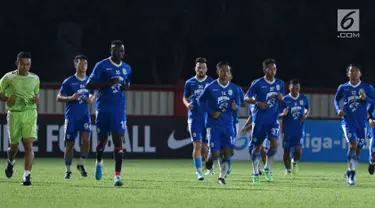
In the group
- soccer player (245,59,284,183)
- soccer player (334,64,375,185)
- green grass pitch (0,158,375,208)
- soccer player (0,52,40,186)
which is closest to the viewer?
green grass pitch (0,158,375,208)

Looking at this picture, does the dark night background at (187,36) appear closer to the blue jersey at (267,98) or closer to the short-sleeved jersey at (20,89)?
the blue jersey at (267,98)

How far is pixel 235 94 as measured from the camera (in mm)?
20391

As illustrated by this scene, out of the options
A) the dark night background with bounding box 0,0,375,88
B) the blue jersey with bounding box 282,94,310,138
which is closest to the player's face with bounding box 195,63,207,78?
the blue jersey with bounding box 282,94,310,138

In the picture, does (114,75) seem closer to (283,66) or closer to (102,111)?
(102,111)

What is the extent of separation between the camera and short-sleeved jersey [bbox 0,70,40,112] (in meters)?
19.5

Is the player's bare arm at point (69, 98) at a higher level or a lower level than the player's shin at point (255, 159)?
higher

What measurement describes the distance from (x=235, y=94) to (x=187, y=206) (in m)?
5.45

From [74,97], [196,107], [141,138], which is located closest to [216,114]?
[196,107]

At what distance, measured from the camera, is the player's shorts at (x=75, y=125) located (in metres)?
22.5

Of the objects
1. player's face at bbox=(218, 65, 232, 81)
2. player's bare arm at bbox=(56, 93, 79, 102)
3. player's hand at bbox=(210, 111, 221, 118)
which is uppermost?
player's face at bbox=(218, 65, 232, 81)

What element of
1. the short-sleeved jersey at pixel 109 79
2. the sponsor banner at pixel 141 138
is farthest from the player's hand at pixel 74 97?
the sponsor banner at pixel 141 138

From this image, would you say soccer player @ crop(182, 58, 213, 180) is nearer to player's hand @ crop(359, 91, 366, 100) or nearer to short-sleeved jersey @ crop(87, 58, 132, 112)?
short-sleeved jersey @ crop(87, 58, 132, 112)

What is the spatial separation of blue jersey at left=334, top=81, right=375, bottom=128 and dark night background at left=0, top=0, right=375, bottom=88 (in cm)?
1587

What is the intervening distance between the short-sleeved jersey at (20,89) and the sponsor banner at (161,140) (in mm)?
12769
